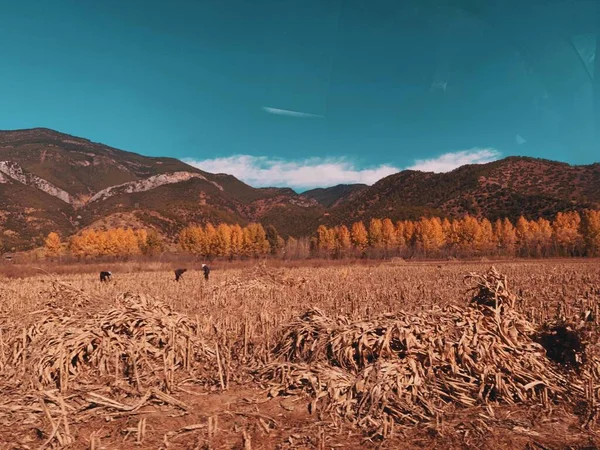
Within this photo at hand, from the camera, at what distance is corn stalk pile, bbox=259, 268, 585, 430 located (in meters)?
5.35

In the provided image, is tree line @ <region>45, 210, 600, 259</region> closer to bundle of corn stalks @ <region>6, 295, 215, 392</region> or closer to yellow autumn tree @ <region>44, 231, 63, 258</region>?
yellow autumn tree @ <region>44, 231, 63, 258</region>

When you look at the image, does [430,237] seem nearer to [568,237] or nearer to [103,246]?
[568,237]

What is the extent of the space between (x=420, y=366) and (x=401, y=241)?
9512cm

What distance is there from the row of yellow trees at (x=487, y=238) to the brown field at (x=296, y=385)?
69537mm

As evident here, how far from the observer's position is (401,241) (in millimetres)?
97562

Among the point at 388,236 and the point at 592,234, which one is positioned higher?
the point at 592,234

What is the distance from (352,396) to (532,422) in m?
2.45

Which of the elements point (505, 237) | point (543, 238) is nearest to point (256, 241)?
point (505, 237)

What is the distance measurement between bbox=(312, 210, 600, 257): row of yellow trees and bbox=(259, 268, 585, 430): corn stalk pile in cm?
6953

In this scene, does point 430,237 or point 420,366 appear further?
point 430,237

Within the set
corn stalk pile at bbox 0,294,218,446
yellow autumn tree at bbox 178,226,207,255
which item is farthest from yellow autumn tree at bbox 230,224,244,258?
corn stalk pile at bbox 0,294,218,446

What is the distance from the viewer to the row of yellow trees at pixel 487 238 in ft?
254

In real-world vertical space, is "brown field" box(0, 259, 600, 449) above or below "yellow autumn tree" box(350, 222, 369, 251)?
below

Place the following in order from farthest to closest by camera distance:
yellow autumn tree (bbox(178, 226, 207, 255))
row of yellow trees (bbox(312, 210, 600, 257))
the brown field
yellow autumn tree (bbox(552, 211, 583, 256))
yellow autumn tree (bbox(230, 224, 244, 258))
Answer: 1. yellow autumn tree (bbox(230, 224, 244, 258))
2. yellow autumn tree (bbox(178, 226, 207, 255))
3. yellow autumn tree (bbox(552, 211, 583, 256))
4. row of yellow trees (bbox(312, 210, 600, 257))
5. the brown field
